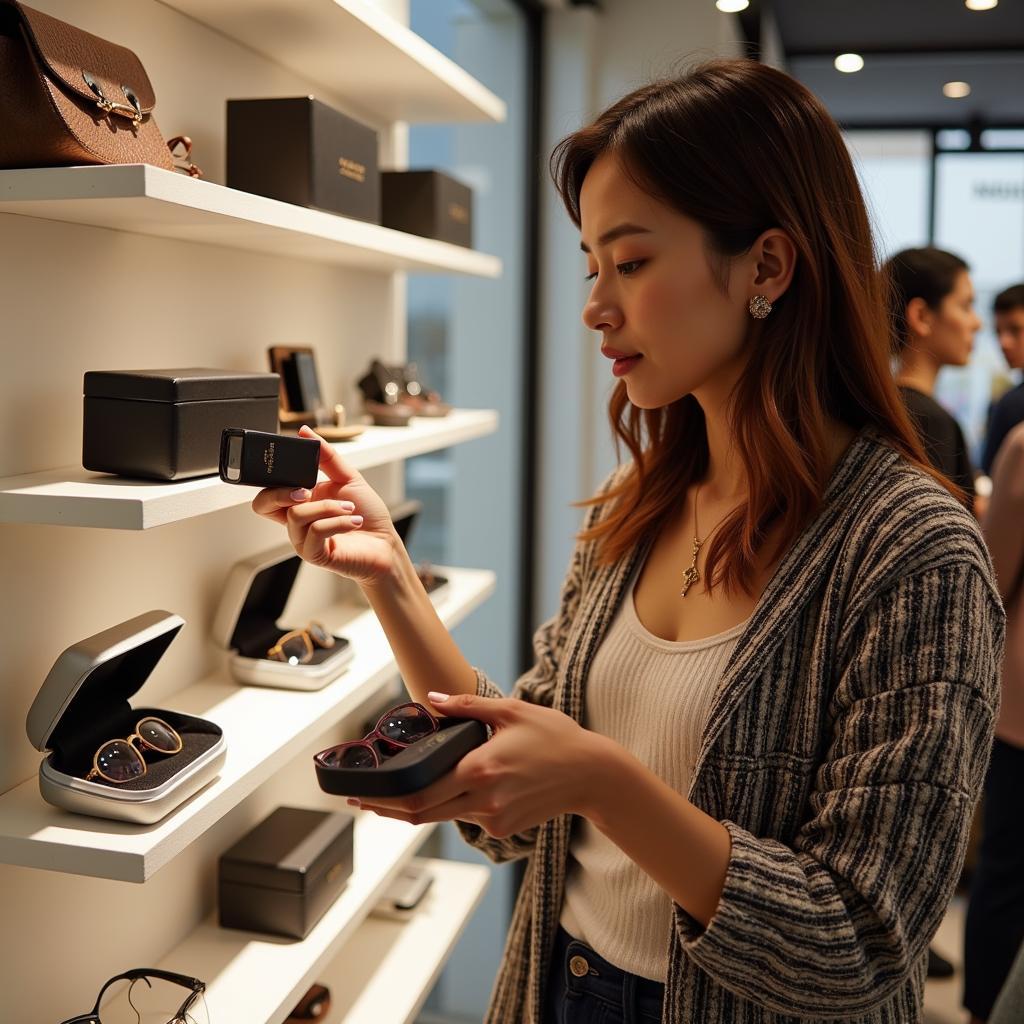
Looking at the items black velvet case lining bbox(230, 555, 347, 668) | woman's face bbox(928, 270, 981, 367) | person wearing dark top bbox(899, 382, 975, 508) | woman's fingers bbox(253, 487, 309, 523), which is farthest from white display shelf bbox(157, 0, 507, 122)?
woman's face bbox(928, 270, 981, 367)

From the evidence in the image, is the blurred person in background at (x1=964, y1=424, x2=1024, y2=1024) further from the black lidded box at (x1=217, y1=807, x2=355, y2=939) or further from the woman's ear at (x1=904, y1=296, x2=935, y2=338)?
the black lidded box at (x1=217, y1=807, x2=355, y2=939)

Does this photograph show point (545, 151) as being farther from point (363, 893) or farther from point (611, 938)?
point (611, 938)

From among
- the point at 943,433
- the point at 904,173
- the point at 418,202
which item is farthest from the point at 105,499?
the point at 904,173

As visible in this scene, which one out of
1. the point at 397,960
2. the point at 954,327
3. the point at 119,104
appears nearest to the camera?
the point at 119,104

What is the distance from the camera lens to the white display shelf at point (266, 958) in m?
1.35

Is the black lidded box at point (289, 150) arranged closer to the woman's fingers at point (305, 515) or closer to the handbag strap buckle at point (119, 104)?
the handbag strap buckle at point (119, 104)

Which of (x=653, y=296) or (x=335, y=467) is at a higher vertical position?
(x=653, y=296)

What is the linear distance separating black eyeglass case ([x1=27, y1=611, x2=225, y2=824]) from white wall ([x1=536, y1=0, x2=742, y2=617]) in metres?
2.13

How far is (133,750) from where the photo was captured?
3.76 feet

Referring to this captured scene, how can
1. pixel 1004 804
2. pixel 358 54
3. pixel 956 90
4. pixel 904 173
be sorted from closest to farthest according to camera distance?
1. pixel 358 54
2. pixel 1004 804
3. pixel 956 90
4. pixel 904 173

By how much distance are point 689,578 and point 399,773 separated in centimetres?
52

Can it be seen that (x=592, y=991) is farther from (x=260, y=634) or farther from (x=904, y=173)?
(x=904, y=173)

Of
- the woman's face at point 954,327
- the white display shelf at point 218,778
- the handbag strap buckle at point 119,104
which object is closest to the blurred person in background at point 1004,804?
the woman's face at point 954,327

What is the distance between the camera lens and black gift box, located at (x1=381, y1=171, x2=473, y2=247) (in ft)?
6.32
